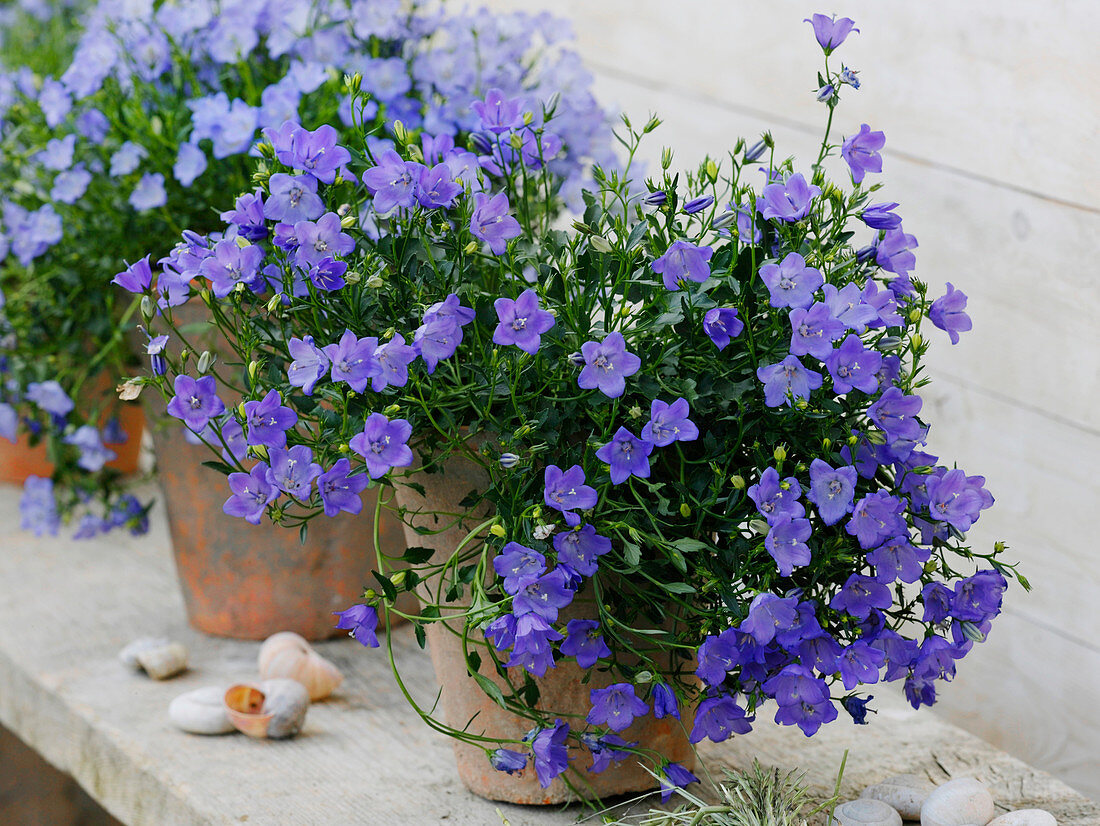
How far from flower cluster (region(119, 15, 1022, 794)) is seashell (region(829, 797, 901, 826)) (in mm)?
79

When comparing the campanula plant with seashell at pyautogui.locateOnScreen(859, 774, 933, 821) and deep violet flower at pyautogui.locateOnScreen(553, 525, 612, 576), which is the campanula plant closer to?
deep violet flower at pyautogui.locateOnScreen(553, 525, 612, 576)

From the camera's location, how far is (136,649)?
95 cm

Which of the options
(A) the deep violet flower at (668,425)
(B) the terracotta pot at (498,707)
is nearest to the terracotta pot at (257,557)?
(B) the terracotta pot at (498,707)

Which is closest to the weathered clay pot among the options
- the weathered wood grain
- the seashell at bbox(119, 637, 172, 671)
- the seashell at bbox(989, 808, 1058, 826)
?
the weathered wood grain

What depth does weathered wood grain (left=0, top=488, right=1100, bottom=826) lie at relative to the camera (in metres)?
0.75

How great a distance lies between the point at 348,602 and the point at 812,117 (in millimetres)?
646

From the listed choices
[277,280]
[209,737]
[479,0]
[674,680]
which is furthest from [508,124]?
[479,0]

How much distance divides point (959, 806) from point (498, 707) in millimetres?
284

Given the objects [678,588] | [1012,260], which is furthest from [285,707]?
[1012,260]

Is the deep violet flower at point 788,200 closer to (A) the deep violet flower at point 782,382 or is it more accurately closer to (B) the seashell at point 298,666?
(A) the deep violet flower at point 782,382

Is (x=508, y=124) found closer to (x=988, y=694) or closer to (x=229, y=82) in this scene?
(x=229, y=82)

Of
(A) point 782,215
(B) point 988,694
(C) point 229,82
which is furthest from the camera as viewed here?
(B) point 988,694

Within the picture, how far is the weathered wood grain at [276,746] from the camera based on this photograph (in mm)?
748

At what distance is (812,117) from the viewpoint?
3.67 feet
